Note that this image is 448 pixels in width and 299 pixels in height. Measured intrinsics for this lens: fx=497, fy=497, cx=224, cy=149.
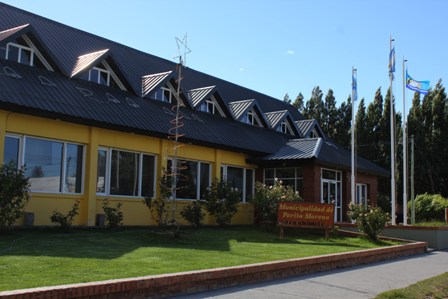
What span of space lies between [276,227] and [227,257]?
28.1 feet

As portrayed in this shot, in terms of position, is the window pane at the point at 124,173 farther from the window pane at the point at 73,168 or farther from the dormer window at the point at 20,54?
the dormer window at the point at 20,54

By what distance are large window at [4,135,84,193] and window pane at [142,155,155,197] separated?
295 centimetres

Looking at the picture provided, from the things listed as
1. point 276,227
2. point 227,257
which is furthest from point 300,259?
point 276,227

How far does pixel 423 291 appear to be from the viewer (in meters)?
8.93

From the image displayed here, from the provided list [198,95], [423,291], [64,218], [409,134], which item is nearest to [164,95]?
[198,95]

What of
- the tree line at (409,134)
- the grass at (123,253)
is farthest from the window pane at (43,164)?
the tree line at (409,134)

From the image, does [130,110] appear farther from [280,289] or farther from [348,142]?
[348,142]

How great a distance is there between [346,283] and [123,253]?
15.0 ft

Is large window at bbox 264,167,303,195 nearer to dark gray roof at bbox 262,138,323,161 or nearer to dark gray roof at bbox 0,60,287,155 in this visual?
dark gray roof at bbox 262,138,323,161

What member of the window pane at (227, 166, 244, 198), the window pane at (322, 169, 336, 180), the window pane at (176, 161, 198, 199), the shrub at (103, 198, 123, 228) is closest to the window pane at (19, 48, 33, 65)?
the shrub at (103, 198, 123, 228)

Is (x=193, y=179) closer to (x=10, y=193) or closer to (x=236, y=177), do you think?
(x=236, y=177)

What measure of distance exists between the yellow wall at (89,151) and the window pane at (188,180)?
1.17 ft

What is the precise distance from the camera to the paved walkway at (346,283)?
8.36 meters

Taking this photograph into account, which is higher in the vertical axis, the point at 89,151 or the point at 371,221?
the point at 89,151
